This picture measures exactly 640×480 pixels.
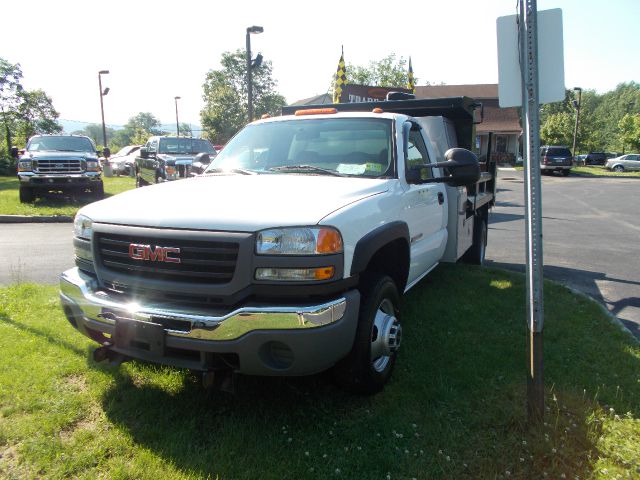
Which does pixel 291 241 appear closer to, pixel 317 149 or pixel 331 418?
pixel 331 418

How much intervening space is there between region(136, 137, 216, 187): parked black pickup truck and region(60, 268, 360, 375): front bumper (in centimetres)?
990

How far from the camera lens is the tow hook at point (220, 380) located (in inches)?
108

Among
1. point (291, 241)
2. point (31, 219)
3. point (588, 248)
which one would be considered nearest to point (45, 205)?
point (31, 219)

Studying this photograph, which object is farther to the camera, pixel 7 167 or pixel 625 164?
pixel 625 164

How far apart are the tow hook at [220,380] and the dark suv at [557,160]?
3609 centimetres

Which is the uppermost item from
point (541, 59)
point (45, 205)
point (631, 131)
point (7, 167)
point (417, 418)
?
point (631, 131)

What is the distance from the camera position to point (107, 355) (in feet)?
10.2

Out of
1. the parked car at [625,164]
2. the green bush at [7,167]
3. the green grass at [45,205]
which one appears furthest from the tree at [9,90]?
the parked car at [625,164]

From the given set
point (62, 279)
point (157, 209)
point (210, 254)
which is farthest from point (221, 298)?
point (62, 279)

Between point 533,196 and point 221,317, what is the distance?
192cm

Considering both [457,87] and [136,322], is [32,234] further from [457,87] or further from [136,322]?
[457,87]

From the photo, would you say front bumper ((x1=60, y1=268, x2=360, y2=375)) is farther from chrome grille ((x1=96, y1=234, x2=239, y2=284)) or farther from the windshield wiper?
the windshield wiper

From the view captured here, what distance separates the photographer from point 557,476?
101 inches

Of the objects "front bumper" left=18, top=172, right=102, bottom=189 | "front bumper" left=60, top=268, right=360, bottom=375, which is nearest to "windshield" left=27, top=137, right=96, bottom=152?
"front bumper" left=18, top=172, right=102, bottom=189
